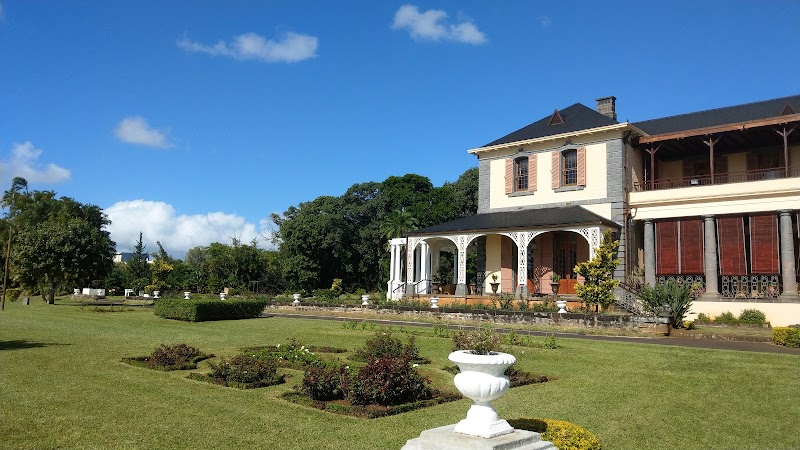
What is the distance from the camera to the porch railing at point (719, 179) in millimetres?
26328

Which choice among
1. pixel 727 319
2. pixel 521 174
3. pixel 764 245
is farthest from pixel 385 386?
pixel 521 174

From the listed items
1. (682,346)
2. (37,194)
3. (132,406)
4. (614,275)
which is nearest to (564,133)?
(614,275)

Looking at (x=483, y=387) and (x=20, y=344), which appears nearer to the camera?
(x=483, y=387)

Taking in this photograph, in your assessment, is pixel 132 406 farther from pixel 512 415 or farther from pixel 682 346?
pixel 682 346

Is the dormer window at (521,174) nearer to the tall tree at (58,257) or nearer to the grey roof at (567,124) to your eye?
the grey roof at (567,124)

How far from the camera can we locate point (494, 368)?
5156 millimetres

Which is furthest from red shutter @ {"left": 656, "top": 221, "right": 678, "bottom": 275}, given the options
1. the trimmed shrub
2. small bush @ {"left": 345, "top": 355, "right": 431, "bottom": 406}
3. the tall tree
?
the tall tree

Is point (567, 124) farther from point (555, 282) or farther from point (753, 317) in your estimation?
point (753, 317)

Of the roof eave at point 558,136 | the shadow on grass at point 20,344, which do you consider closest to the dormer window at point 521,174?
the roof eave at point 558,136

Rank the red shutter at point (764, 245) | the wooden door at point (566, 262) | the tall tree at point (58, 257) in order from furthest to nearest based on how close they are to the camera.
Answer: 1. the tall tree at point (58, 257)
2. the wooden door at point (566, 262)
3. the red shutter at point (764, 245)

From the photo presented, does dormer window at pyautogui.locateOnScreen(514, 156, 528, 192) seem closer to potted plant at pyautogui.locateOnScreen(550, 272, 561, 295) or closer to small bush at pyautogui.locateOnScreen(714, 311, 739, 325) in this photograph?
potted plant at pyautogui.locateOnScreen(550, 272, 561, 295)

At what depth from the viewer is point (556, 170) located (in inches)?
1185

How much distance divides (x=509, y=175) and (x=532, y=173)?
142cm

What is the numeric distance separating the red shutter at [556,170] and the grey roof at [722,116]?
17.8 feet
